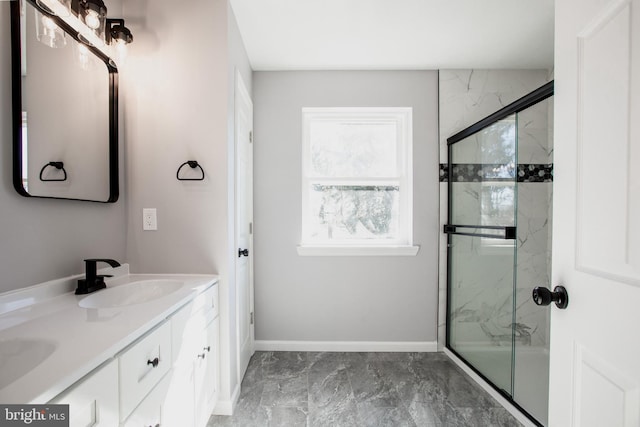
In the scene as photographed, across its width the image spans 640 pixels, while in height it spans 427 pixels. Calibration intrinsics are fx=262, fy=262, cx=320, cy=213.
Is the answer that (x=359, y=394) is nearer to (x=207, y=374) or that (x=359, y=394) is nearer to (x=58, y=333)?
(x=207, y=374)

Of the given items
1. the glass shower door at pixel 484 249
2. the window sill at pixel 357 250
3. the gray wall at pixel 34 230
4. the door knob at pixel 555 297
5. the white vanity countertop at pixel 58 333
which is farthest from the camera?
the window sill at pixel 357 250

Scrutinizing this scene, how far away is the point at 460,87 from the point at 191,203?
2.36m

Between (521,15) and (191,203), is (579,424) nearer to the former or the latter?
(191,203)

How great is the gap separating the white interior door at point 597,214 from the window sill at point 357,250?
149cm

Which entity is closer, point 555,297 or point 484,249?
point 555,297

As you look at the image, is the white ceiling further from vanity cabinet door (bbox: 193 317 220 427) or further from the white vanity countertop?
vanity cabinet door (bbox: 193 317 220 427)

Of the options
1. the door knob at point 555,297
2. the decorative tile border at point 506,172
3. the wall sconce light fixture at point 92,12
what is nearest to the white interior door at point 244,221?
the wall sconce light fixture at point 92,12

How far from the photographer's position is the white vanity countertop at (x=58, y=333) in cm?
54

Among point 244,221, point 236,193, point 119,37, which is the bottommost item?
point 244,221

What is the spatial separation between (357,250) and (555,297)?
62.4 inches

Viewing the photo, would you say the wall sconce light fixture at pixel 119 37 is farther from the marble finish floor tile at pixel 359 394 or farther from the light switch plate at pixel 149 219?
the marble finish floor tile at pixel 359 394

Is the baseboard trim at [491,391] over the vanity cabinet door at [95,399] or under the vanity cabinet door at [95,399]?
under

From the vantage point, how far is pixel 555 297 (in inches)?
28.9

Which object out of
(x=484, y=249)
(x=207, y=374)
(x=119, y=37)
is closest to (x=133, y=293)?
(x=207, y=374)
